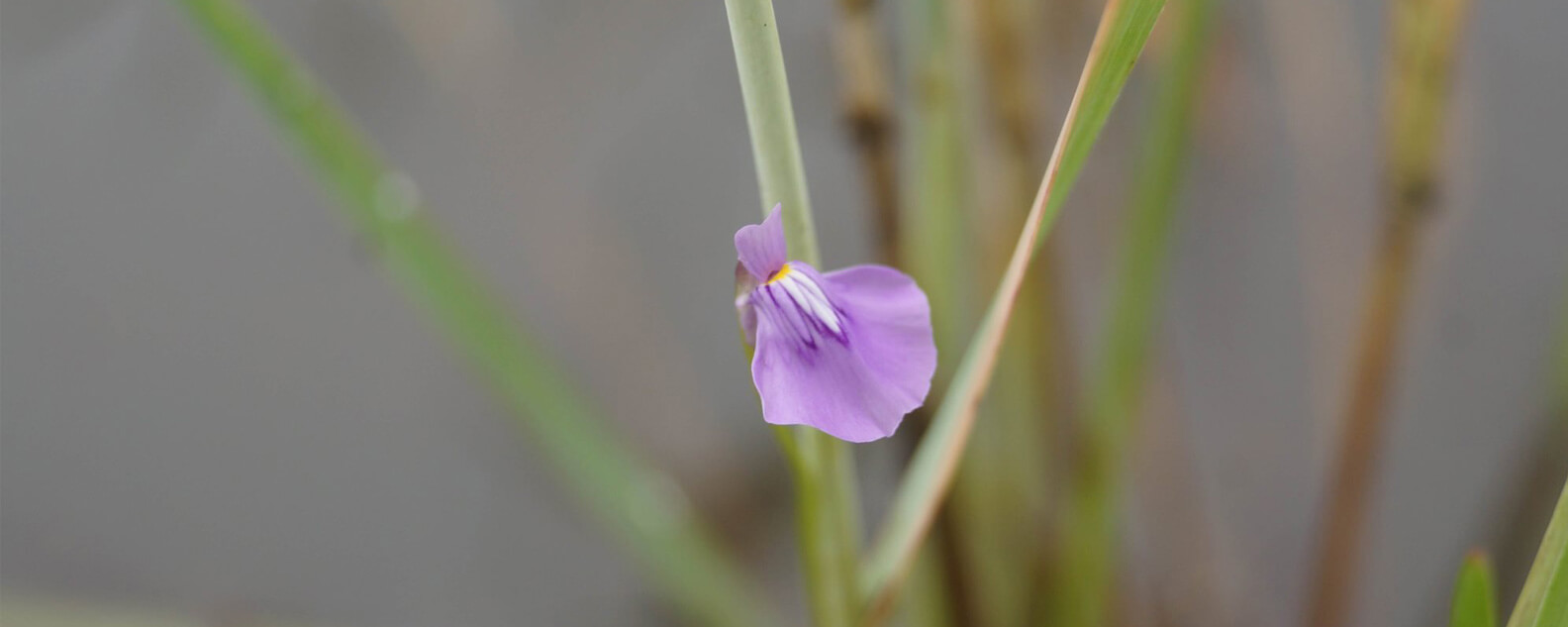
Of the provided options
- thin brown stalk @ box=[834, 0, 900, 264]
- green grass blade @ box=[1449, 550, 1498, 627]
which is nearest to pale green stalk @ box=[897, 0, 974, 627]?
→ thin brown stalk @ box=[834, 0, 900, 264]

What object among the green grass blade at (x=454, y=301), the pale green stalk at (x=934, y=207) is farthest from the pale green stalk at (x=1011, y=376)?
the green grass blade at (x=454, y=301)

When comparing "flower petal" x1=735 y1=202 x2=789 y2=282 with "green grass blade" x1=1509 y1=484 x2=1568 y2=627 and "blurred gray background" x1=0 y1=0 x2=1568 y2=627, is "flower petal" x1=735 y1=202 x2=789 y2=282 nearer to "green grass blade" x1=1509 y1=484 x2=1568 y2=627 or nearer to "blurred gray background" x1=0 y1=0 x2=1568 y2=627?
"green grass blade" x1=1509 y1=484 x2=1568 y2=627

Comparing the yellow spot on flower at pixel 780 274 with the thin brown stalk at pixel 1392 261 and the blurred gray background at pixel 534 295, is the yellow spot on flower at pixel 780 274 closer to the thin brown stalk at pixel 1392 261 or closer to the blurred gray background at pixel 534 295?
the thin brown stalk at pixel 1392 261

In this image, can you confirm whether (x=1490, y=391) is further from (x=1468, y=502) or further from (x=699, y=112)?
(x=699, y=112)

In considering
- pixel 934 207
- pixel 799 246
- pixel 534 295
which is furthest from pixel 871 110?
pixel 534 295

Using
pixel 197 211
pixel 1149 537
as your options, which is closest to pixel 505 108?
pixel 197 211

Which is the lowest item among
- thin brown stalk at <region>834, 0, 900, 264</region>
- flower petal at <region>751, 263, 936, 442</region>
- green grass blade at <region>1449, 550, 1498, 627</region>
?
green grass blade at <region>1449, 550, 1498, 627</region>

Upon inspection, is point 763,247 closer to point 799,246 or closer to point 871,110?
point 799,246
